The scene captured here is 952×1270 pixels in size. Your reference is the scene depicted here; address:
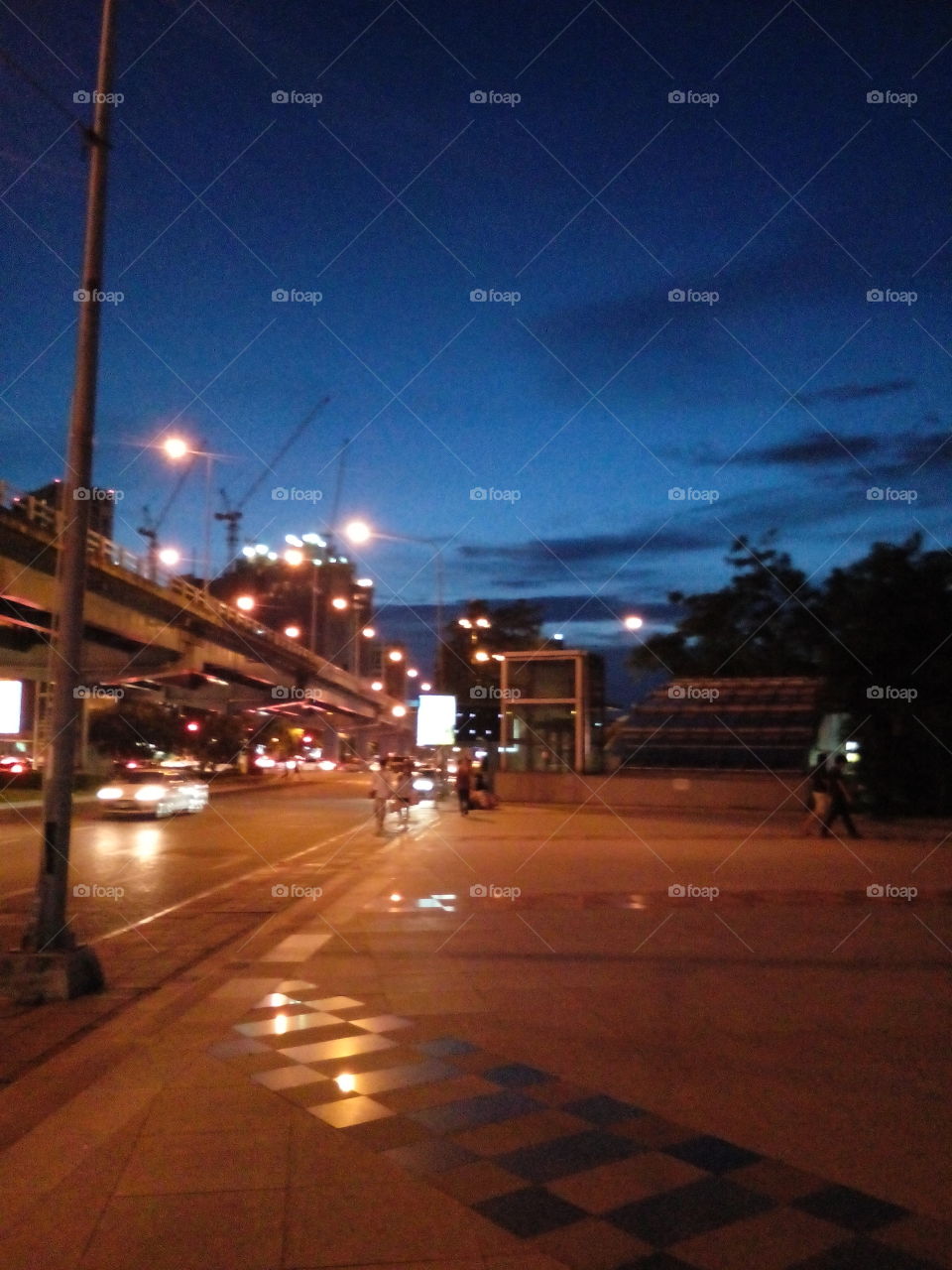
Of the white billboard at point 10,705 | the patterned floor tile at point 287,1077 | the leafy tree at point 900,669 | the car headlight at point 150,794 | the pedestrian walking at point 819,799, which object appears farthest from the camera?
the white billboard at point 10,705

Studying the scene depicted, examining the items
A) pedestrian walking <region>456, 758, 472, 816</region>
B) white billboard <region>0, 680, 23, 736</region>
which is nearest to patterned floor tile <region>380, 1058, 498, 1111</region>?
pedestrian walking <region>456, 758, 472, 816</region>

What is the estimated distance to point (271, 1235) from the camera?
5.04 m

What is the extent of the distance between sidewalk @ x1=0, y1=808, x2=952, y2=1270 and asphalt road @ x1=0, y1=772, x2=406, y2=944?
11.8ft

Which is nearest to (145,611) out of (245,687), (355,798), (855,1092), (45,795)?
(355,798)

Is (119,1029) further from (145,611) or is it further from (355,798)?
(355,798)

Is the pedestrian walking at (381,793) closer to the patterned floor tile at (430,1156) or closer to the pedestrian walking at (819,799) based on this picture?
the pedestrian walking at (819,799)

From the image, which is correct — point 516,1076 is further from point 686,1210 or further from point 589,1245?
point 589,1245

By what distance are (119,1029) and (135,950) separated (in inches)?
139

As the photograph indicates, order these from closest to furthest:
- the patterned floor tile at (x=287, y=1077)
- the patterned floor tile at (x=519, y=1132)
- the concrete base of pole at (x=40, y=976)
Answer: the patterned floor tile at (x=519, y=1132)
the patterned floor tile at (x=287, y=1077)
the concrete base of pole at (x=40, y=976)

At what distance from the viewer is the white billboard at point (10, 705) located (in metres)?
35.8

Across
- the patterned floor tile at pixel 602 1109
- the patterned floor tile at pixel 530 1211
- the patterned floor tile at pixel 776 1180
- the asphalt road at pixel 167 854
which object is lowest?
the patterned floor tile at pixel 530 1211

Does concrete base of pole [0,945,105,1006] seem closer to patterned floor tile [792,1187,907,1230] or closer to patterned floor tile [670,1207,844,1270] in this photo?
patterned floor tile [670,1207,844,1270]

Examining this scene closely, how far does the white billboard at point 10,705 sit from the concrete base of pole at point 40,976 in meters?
28.4

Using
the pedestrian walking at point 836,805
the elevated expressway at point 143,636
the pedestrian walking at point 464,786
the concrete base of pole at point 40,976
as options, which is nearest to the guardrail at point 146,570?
the elevated expressway at point 143,636
